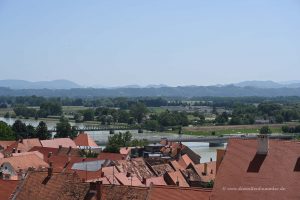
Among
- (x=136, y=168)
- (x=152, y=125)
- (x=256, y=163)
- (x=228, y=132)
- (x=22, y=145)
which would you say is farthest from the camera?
(x=152, y=125)

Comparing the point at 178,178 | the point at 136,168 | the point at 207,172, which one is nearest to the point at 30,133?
the point at 207,172

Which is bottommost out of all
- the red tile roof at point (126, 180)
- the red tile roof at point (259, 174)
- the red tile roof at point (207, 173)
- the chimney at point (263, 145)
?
the red tile roof at point (207, 173)

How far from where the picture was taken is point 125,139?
9038cm

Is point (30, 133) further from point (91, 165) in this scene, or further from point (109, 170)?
point (109, 170)

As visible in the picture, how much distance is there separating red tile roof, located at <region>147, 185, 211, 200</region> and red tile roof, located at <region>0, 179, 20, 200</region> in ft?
27.6

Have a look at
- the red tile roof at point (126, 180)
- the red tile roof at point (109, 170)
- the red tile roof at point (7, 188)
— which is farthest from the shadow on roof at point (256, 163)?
the red tile roof at point (109, 170)

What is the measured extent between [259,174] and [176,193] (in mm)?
3472

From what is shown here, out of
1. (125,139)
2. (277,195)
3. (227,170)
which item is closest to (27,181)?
(227,170)

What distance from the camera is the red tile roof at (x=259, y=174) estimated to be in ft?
76.8

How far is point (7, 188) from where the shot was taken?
2975 cm

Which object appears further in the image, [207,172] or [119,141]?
[119,141]

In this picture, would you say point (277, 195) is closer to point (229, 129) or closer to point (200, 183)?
point (200, 183)

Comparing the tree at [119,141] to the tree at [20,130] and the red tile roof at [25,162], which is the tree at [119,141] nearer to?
the tree at [20,130]

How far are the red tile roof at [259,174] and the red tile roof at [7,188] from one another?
10.7 meters
